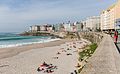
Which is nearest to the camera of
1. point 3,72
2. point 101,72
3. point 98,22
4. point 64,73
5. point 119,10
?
point 101,72

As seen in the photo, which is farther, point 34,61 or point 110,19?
point 110,19

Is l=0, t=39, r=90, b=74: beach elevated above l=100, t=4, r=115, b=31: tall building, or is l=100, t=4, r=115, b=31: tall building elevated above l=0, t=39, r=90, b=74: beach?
A: l=100, t=4, r=115, b=31: tall building

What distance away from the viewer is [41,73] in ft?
49.1

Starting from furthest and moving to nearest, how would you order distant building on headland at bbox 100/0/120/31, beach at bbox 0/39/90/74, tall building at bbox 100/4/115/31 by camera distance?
1. tall building at bbox 100/4/115/31
2. distant building on headland at bbox 100/0/120/31
3. beach at bbox 0/39/90/74

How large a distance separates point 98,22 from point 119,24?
9441cm

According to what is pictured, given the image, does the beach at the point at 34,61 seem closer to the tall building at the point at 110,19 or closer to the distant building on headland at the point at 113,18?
the distant building on headland at the point at 113,18

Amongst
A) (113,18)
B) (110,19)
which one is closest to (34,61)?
(113,18)

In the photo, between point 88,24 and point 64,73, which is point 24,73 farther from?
point 88,24

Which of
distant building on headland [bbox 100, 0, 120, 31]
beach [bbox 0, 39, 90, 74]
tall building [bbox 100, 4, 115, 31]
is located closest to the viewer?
beach [bbox 0, 39, 90, 74]

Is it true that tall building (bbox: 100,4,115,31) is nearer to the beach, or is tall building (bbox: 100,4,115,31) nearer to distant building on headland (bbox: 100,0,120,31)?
distant building on headland (bbox: 100,0,120,31)

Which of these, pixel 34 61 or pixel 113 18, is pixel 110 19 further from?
pixel 34 61

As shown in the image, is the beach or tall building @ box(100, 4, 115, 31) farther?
tall building @ box(100, 4, 115, 31)

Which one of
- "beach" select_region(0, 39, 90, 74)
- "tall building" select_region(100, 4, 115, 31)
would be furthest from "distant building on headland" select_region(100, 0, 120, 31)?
"beach" select_region(0, 39, 90, 74)

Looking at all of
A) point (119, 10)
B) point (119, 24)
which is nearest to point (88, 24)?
point (119, 10)
